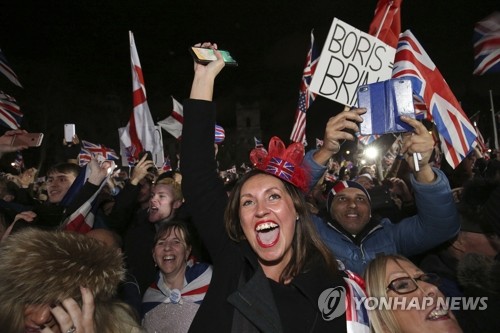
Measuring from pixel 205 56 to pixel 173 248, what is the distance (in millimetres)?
1656

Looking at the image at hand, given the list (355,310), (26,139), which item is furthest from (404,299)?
(26,139)

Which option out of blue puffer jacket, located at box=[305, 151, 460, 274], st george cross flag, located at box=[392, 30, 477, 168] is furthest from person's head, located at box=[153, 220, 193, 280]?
st george cross flag, located at box=[392, 30, 477, 168]

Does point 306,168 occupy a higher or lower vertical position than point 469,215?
higher

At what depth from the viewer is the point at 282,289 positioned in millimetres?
2131

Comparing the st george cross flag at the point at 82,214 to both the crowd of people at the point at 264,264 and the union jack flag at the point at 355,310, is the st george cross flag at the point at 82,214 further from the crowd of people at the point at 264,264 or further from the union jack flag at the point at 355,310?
the union jack flag at the point at 355,310

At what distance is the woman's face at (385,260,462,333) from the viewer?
6.82 feet

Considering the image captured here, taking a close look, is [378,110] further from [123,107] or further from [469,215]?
[123,107]

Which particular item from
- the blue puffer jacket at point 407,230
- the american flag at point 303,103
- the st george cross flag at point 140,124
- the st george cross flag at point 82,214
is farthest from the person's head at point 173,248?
the american flag at point 303,103

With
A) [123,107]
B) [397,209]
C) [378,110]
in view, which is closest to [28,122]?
[123,107]

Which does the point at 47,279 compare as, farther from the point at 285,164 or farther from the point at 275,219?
the point at 285,164

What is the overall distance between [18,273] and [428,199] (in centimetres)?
233

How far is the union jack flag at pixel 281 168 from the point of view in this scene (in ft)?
7.74

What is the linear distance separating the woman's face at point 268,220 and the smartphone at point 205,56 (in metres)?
0.75

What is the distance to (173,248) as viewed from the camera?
11.2 ft
